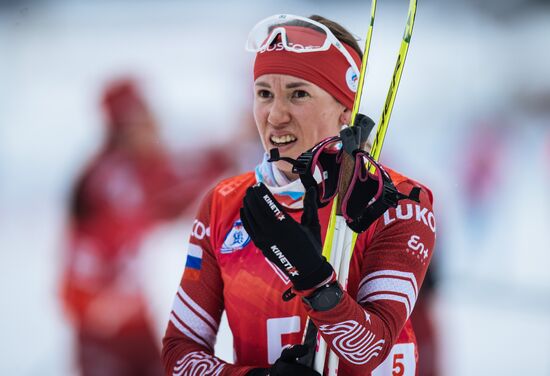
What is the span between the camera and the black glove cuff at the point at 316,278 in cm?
190

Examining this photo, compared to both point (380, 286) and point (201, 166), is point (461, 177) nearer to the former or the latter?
point (201, 166)

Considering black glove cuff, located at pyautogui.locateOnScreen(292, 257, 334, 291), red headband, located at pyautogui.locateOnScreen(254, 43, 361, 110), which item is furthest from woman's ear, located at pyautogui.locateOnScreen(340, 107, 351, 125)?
black glove cuff, located at pyautogui.locateOnScreen(292, 257, 334, 291)

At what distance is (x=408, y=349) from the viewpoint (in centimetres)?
230

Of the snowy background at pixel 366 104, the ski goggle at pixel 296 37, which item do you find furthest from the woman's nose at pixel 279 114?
the snowy background at pixel 366 104

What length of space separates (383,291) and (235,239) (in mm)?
452

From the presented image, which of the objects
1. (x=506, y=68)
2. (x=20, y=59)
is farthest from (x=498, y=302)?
(x=20, y=59)

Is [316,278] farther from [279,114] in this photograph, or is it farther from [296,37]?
[296,37]

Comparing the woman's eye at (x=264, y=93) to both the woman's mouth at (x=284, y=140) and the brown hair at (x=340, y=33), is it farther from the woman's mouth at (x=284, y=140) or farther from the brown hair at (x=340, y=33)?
the brown hair at (x=340, y=33)

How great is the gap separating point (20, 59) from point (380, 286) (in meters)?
11.0

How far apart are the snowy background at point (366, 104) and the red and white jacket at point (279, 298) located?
4.87 m

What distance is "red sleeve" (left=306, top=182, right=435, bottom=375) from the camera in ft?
6.36

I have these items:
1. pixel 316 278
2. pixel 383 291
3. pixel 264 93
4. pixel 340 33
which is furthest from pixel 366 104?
pixel 316 278

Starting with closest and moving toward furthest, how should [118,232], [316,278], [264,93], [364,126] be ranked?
[316,278]
[364,126]
[264,93]
[118,232]

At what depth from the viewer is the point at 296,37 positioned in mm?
2383
